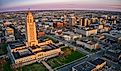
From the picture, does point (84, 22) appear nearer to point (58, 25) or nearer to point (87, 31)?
point (58, 25)

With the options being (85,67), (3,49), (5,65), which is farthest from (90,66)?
(3,49)

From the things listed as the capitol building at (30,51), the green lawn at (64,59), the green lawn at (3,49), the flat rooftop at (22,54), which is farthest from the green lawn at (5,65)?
the green lawn at (64,59)

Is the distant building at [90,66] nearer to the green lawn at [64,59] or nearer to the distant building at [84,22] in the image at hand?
the green lawn at [64,59]

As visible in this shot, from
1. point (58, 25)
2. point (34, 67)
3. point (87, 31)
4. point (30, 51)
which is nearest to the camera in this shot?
point (34, 67)

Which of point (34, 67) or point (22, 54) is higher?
point (22, 54)

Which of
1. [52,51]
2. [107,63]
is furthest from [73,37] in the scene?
[107,63]

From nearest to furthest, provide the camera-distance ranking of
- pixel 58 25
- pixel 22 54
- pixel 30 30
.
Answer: pixel 22 54 < pixel 30 30 < pixel 58 25

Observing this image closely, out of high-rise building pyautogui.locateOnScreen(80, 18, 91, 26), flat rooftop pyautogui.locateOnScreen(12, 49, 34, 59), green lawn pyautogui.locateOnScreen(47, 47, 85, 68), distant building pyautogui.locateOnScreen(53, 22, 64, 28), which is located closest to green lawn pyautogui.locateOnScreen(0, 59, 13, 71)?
flat rooftop pyautogui.locateOnScreen(12, 49, 34, 59)

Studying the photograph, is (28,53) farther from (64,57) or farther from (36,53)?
(64,57)

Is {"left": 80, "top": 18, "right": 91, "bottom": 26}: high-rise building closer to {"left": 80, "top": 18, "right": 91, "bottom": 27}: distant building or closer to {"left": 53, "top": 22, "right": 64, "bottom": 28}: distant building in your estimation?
{"left": 80, "top": 18, "right": 91, "bottom": 27}: distant building
